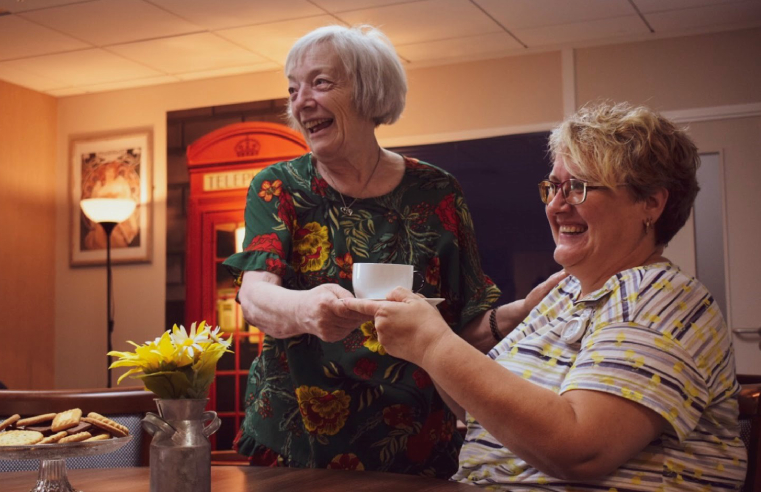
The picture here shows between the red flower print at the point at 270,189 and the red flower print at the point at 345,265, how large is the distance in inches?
7.7

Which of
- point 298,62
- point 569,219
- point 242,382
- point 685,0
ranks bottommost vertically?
point 242,382

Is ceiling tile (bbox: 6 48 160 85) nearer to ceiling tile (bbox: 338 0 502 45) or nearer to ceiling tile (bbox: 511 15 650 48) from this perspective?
ceiling tile (bbox: 338 0 502 45)

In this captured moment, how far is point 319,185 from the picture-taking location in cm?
184

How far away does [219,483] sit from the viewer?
141cm

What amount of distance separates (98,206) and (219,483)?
4.35 m

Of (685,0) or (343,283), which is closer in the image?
(343,283)

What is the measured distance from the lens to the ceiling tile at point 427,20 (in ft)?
14.8

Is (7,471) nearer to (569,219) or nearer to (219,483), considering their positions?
(219,483)

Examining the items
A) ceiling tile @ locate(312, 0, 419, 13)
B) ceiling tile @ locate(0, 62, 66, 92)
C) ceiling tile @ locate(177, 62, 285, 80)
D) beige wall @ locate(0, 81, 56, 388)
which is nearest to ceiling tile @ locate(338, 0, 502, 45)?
ceiling tile @ locate(312, 0, 419, 13)

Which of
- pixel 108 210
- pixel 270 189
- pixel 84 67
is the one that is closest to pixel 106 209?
pixel 108 210

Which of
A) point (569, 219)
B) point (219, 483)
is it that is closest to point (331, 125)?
point (569, 219)

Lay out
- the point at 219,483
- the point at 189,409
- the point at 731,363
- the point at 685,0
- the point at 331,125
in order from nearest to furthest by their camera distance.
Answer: the point at 189,409
the point at 731,363
the point at 219,483
the point at 331,125
the point at 685,0

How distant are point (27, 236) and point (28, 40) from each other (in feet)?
5.42

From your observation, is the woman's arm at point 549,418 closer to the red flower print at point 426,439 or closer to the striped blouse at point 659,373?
the striped blouse at point 659,373
